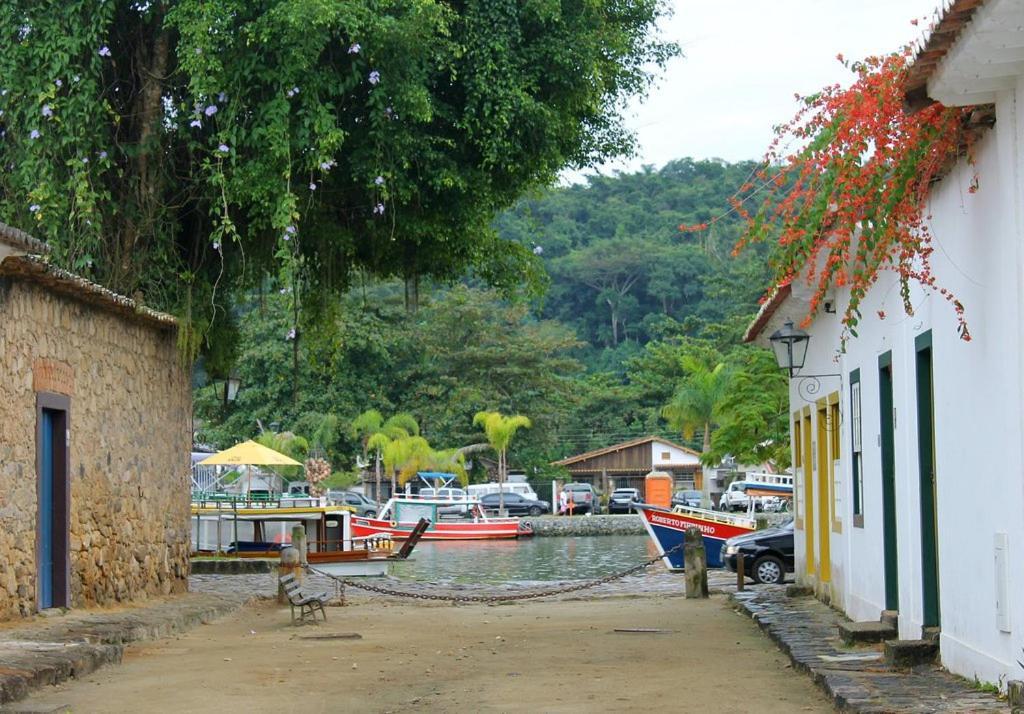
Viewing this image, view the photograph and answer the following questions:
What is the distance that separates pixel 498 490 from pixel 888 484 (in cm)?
5248

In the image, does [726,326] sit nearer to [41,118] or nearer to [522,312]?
[522,312]

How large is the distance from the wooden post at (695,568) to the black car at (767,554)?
3012 mm

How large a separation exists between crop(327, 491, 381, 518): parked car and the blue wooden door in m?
39.0

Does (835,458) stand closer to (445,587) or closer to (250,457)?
(445,587)

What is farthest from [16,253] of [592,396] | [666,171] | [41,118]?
[666,171]

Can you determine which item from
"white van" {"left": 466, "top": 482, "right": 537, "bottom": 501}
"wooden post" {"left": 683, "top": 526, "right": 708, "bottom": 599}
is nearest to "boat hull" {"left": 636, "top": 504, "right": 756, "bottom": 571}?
"wooden post" {"left": 683, "top": 526, "right": 708, "bottom": 599}

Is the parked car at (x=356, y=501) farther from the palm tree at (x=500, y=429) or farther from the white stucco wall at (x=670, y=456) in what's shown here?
the white stucco wall at (x=670, y=456)

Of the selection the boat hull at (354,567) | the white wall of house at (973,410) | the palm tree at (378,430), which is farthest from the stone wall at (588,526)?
the white wall of house at (973,410)

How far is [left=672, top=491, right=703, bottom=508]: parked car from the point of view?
61275 mm

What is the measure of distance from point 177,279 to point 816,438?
7783 millimetres

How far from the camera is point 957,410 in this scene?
8969mm

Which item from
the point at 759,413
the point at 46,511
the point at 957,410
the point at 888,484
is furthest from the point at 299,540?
the point at 759,413

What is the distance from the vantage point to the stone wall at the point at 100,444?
1284 cm

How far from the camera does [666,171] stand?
111 meters
